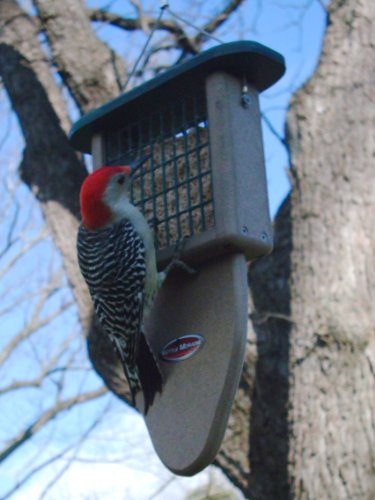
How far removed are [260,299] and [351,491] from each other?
4.01ft

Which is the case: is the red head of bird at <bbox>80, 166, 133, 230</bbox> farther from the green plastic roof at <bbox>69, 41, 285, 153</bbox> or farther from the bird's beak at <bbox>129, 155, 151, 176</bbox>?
the green plastic roof at <bbox>69, 41, 285, 153</bbox>

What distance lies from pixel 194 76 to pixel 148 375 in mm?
980

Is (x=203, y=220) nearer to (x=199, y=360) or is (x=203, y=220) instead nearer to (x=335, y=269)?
(x=199, y=360)

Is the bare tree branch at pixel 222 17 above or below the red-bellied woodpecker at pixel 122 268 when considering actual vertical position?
below

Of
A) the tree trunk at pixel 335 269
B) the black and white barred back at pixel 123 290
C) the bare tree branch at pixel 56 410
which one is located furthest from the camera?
the bare tree branch at pixel 56 410

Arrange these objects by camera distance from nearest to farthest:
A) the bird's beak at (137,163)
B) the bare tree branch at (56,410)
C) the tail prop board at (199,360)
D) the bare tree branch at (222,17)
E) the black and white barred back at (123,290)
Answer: the tail prop board at (199,360), the black and white barred back at (123,290), the bird's beak at (137,163), the bare tree branch at (222,17), the bare tree branch at (56,410)

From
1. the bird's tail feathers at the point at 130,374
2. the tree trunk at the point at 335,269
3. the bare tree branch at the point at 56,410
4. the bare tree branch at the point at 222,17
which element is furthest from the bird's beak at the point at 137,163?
the bare tree branch at the point at 56,410

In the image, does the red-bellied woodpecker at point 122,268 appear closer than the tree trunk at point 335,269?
Yes

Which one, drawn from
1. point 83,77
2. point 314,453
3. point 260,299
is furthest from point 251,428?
point 83,77

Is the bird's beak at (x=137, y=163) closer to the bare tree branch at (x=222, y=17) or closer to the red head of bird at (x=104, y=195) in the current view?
the red head of bird at (x=104, y=195)

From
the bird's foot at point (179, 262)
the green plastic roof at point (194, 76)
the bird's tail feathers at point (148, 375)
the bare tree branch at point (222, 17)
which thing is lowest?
the bare tree branch at point (222, 17)

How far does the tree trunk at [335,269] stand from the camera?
12.9ft

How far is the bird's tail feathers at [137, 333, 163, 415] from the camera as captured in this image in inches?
100.0

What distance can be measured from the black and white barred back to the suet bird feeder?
0.24 feet
